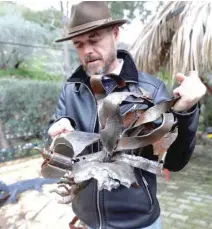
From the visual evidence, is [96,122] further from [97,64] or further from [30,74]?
[30,74]

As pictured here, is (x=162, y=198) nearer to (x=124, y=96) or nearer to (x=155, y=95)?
(x=155, y=95)

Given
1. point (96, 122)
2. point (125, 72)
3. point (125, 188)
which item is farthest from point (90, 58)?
point (125, 188)

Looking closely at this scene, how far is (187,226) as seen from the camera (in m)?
3.20

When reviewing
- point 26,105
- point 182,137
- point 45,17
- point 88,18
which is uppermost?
point 88,18

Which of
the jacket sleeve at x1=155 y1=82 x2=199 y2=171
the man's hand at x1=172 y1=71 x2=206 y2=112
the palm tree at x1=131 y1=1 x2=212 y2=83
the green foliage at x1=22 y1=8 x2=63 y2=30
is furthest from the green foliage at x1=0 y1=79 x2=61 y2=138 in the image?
the man's hand at x1=172 y1=71 x2=206 y2=112

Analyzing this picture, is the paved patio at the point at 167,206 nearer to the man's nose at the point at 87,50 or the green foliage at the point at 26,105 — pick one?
the green foliage at the point at 26,105

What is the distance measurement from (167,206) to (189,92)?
3064 millimetres

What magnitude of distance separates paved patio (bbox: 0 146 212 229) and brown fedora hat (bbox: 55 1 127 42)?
265 centimetres

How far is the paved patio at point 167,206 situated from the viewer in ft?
10.9

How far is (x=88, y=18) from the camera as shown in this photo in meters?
1.20

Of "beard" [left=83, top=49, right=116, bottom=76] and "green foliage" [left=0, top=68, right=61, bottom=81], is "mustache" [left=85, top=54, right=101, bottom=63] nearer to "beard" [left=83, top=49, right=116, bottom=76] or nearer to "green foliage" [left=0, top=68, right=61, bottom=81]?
"beard" [left=83, top=49, right=116, bottom=76]

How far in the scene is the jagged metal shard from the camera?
923mm

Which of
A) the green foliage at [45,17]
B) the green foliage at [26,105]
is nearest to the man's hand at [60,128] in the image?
the green foliage at [26,105]

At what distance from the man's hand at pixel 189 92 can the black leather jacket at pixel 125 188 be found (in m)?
0.09
